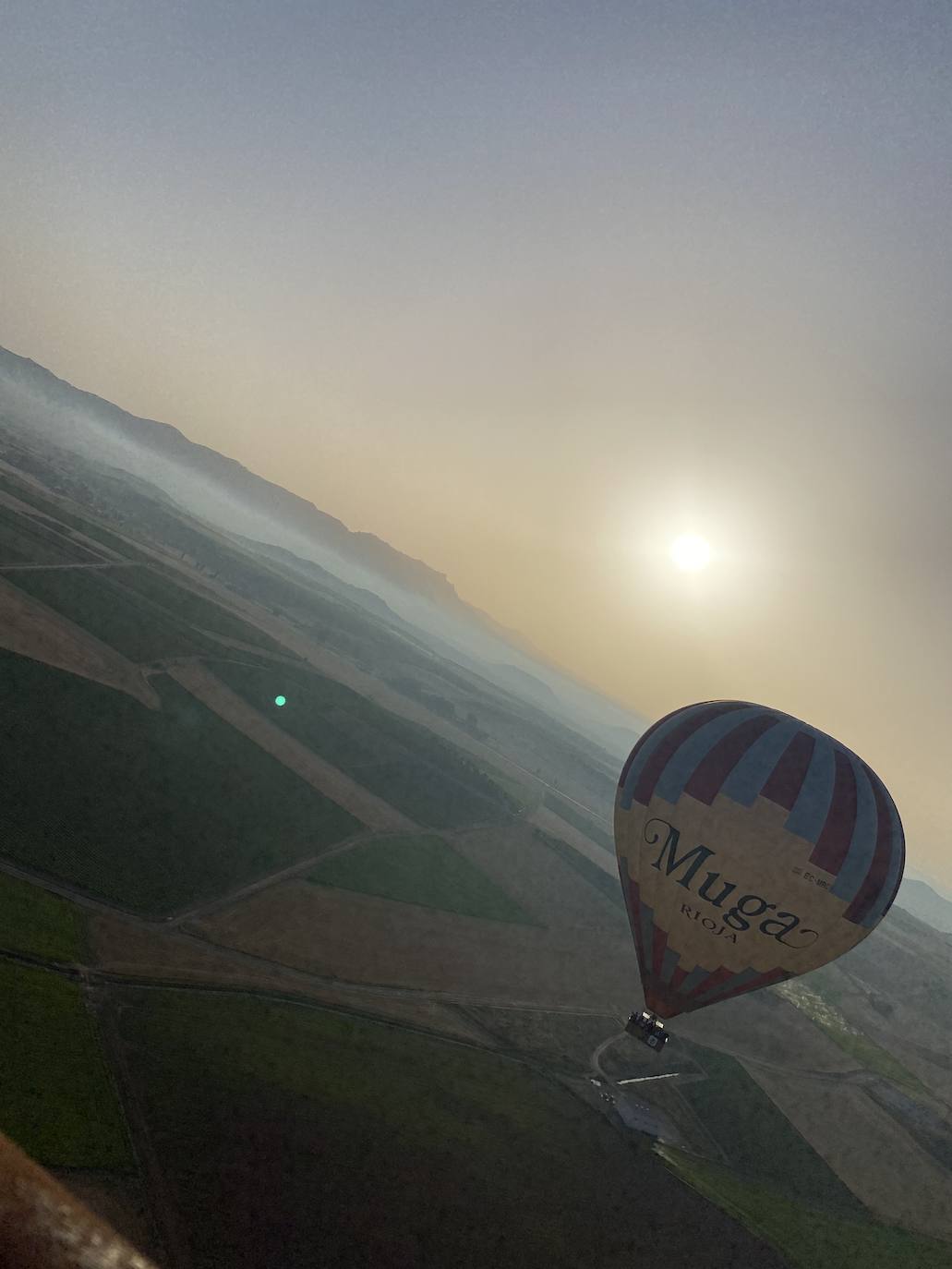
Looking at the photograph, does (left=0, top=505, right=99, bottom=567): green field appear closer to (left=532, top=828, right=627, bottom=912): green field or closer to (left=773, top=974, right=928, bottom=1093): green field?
(left=532, top=828, right=627, bottom=912): green field

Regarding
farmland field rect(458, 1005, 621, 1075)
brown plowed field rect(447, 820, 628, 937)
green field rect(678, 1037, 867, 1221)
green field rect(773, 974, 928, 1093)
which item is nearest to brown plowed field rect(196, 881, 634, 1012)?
farmland field rect(458, 1005, 621, 1075)

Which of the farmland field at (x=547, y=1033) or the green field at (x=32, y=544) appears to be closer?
the farmland field at (x=547, y=1033)

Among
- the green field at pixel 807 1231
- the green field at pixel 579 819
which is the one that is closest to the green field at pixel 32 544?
the green field at pixel 579 819

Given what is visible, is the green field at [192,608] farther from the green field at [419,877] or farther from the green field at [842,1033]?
the green field at [842,1033]

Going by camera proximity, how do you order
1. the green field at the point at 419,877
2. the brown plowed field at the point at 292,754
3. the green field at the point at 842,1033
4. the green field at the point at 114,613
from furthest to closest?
the green field at the point at 114,613
the brown plowed field at the point at 292,754
the green field at the point at 842,1033
the green field at the point at 419,877

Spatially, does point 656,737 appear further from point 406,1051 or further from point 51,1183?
point 51,1183
